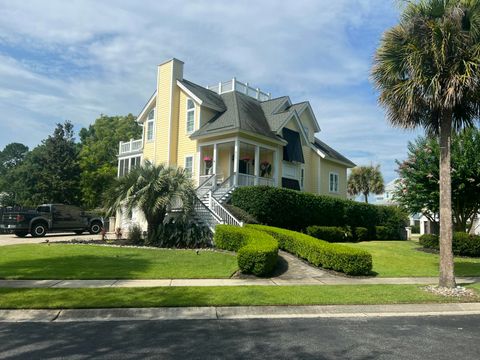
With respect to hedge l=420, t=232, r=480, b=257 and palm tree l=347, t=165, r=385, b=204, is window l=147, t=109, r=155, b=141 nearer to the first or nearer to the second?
hedge l=420, t=232, r=480, b=257

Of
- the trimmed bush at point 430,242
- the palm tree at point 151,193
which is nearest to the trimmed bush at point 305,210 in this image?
the trimmed bush at point 430,242

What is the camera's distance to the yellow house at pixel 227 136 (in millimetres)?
A: 24562

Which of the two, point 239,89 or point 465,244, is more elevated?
point 239,89

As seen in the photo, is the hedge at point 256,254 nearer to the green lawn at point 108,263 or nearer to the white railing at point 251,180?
the green lawn at point 108,263

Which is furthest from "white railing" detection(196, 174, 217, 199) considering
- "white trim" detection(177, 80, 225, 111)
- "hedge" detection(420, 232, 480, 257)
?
"hedge" detection(420, 232, 480, 257)

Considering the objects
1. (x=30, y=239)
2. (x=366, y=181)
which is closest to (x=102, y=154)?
(x=30, y=239)

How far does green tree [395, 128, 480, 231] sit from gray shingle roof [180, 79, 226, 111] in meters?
12.2

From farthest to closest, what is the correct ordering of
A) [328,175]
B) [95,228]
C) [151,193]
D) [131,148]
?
[328,175] < [131,148] < [95,228] < [151,193]

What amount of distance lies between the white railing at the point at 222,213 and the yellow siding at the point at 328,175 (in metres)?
14.6

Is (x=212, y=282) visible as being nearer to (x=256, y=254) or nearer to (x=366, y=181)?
(x=256, y=254)

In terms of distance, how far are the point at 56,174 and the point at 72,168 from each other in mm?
2267

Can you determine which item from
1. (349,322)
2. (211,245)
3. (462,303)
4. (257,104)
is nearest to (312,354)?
(349,322)

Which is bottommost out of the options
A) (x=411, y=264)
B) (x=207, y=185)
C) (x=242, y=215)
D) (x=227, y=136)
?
(x=411, y=264)

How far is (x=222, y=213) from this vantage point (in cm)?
1864
